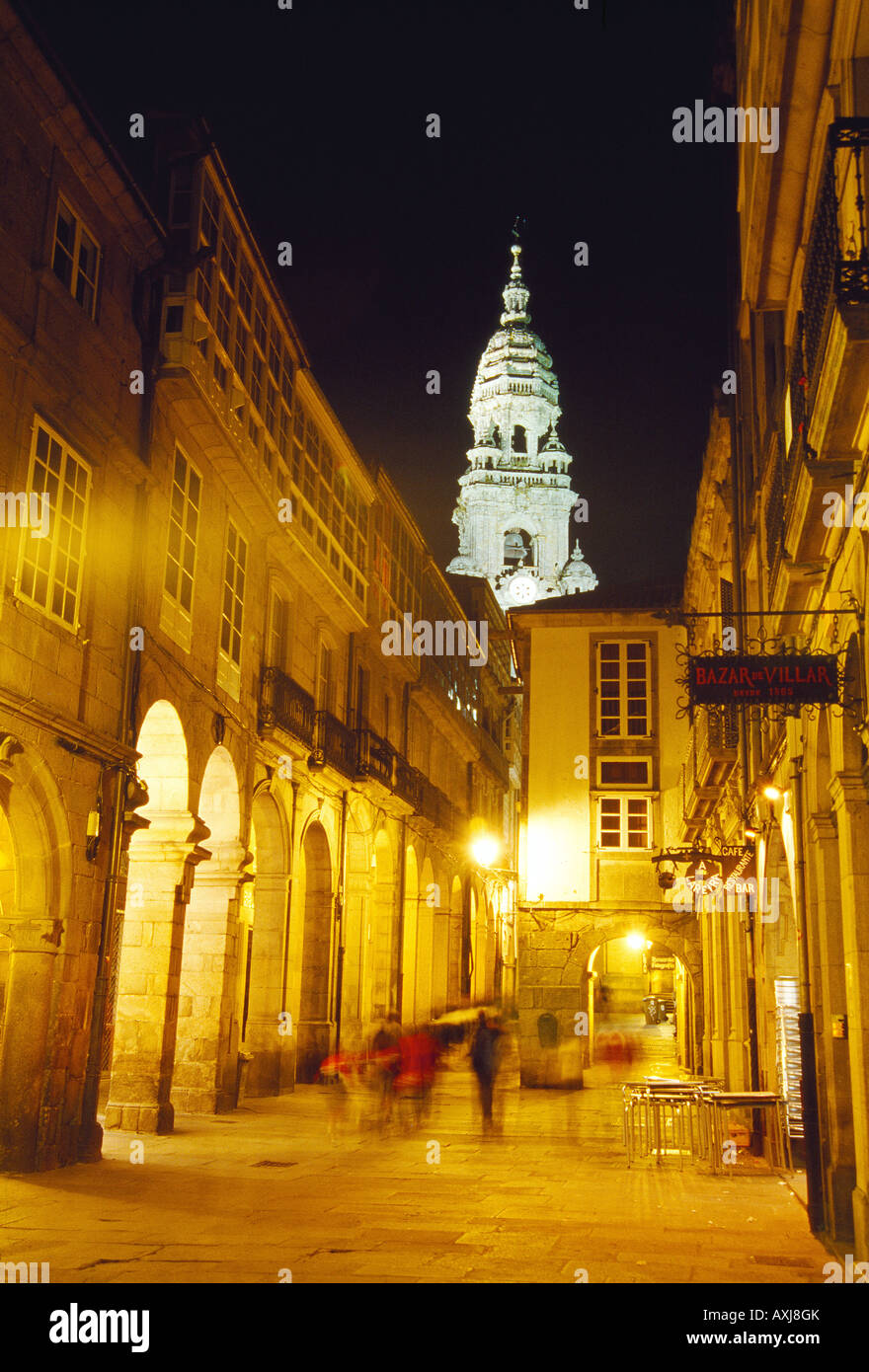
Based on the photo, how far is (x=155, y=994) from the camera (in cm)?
1584

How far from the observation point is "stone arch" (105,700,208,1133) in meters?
15.8

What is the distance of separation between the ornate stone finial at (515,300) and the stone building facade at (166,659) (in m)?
91.7

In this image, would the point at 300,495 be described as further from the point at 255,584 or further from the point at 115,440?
the point at 115,440

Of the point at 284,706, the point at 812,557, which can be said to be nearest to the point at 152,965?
the point at 284,706

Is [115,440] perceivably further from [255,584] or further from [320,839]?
[320,839]

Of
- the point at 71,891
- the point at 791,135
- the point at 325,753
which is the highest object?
the point at 791,135

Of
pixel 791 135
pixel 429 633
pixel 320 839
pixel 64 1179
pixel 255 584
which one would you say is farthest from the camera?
pixel 429 633

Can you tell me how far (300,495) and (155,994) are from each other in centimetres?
947

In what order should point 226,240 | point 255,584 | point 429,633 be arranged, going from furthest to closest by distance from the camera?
1. point 429,633
2. point 255,584
3. point 226,240

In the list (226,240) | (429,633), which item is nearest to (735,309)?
(226,240)

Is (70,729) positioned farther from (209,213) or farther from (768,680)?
(209,213)

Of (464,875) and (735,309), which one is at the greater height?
(735,309)

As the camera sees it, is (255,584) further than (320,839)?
No

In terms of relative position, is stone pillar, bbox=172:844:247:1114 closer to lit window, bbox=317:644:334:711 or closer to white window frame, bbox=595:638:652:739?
lit window, bbox=317:644:334:711
